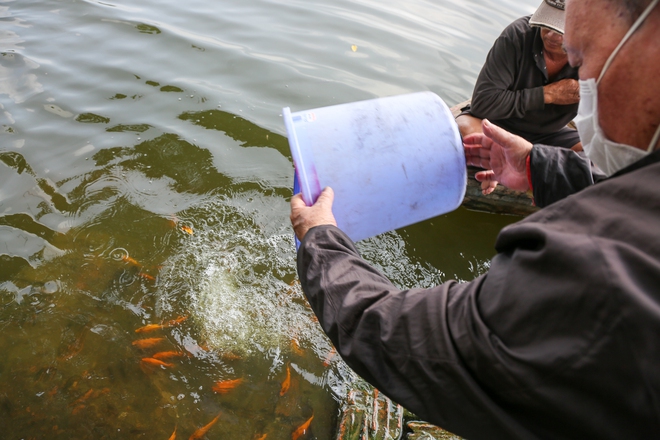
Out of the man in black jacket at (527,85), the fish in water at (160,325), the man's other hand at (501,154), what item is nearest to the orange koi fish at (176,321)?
the fish in water at (160,325)

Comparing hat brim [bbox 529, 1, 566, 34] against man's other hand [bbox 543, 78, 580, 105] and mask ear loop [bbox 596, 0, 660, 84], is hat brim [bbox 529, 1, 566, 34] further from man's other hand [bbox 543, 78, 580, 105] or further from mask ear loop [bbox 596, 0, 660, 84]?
mask ear loop [bbox 596, 0, 660, 84]

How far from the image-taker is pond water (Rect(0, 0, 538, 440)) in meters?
2.90

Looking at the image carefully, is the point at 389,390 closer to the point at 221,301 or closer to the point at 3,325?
the point at 221,301

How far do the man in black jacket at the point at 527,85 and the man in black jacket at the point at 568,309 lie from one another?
2.65 m

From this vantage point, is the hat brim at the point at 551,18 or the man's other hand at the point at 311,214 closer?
the man's other hand at the point at 311,214

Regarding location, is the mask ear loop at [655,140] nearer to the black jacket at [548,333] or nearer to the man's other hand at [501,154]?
the black jacket at [548,333]

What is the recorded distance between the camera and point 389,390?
4.28 feet

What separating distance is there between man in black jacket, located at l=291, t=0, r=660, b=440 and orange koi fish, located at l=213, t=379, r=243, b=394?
179 centimetres

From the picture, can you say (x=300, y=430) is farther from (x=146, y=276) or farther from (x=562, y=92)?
(x=562, y=92)

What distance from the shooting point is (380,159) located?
224 cm

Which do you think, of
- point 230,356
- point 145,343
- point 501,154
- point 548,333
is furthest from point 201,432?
point 501,154

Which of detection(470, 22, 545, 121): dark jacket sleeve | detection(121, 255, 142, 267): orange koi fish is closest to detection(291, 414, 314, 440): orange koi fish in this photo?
detection(121, 255, 142, 267): orange koi fish

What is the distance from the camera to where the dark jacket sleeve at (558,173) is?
2.27m

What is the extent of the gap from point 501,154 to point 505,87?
5.40 feet
